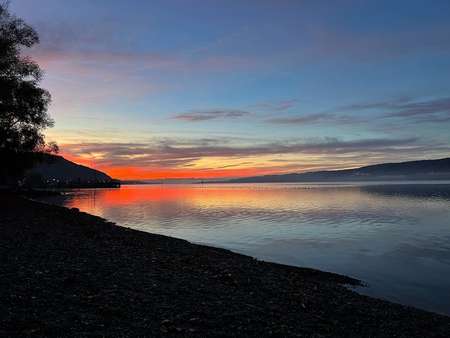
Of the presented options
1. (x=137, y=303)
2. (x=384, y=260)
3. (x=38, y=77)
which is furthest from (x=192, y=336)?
(x=38, y=77)

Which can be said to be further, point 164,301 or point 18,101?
point 18,101

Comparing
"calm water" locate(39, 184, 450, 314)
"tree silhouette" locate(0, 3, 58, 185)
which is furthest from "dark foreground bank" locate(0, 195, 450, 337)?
"tree silhouette" locate(0, 3, 58, 185)

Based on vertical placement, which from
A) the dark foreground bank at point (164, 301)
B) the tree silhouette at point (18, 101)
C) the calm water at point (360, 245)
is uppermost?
the tree silhouette at point (18, 101)

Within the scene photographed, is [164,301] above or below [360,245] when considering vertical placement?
above

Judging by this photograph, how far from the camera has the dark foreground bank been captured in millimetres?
9383

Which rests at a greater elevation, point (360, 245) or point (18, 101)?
point (18, 101)

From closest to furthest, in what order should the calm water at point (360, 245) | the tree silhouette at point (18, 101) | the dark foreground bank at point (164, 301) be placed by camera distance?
1. the dark foreground bank at point (164, 301)
2. the calm water at point (360, 245)
3. the tree silhouette at point (18, 101)

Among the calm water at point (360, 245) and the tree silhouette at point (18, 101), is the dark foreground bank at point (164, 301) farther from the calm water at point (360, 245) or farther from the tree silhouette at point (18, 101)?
the tree silhouette at point (18, 101)

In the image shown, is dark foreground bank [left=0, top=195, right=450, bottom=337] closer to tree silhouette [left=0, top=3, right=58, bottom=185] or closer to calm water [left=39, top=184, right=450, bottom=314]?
calm water [left=39, top=184, right=450, bottom=314]

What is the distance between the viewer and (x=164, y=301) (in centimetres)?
1156

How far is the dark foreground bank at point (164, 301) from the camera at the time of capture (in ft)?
30.8

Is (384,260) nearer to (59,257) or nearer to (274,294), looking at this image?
(274,294)

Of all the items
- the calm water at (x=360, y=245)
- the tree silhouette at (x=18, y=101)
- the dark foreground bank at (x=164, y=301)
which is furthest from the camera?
the tree silhouette at (x=18, y=101)

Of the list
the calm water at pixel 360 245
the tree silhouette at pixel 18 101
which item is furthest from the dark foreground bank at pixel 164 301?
the tree silhouette at pixel 18 101
